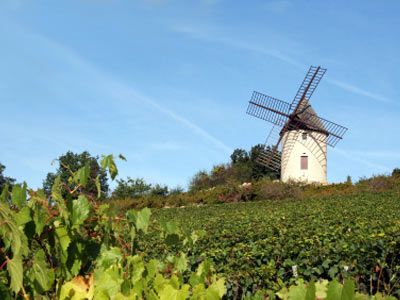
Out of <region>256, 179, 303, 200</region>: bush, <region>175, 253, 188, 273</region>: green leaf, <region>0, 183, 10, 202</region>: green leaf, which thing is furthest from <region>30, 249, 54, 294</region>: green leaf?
<region>256, 179, 303, 200</region>: bush

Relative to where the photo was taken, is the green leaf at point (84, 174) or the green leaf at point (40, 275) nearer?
the green leaf at point (40, 275)

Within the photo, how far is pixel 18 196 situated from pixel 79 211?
0.25m

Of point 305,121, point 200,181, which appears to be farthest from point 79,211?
point 200,181

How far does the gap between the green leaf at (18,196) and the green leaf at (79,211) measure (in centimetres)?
20

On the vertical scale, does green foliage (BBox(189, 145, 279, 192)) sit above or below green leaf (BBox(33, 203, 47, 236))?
above

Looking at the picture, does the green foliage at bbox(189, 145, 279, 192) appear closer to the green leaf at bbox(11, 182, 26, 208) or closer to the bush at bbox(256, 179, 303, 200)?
the bush at bbox(256, 179, 303, 200)

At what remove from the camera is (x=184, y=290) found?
1.66 meters

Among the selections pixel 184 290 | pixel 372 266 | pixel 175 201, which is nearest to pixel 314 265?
pixel 372 266

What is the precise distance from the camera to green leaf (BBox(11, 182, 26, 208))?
84.0 inches

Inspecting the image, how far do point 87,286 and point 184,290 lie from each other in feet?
1.92

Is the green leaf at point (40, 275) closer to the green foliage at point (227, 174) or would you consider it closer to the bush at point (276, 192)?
the bush at point (276, 192)

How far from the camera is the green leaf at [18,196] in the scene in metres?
2.13

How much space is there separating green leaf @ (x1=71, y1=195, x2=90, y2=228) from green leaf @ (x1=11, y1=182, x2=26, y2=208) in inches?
7.9

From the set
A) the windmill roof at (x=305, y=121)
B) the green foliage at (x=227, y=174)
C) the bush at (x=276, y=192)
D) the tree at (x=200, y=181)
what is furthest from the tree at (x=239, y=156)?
the bush at (x=276, y=192)
